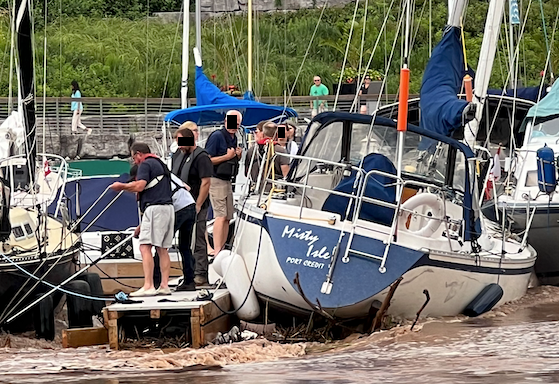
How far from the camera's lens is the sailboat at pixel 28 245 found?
38.3 ft

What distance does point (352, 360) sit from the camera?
959 centimetres

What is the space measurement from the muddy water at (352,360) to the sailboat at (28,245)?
0.77 metres

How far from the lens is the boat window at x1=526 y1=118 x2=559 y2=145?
54.0 ft

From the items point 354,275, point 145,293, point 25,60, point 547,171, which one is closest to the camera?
point 354,275

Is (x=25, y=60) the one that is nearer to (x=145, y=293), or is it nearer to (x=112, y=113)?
(x=145, y=293)

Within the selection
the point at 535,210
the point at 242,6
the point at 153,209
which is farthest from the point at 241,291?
the point at 242,6

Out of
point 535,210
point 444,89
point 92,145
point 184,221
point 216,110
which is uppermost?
point 444,89

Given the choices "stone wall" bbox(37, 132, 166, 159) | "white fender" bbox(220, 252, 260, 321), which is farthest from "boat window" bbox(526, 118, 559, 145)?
"stone wall" bbox(37, 132, 166, 159)

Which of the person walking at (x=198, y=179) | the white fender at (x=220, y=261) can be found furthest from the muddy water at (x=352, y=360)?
the person walking at (x=198, y=179)

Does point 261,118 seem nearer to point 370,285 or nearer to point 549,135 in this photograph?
point 549,135

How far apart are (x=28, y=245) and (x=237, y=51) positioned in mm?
20679

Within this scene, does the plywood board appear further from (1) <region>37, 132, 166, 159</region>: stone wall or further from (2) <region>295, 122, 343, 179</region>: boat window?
(1) <region>37, 132, 166, 159</region>: stone wall

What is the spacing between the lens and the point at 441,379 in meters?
8.52

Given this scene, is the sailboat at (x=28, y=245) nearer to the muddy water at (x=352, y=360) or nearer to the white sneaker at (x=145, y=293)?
the muddy water at (x=352, y=360)
